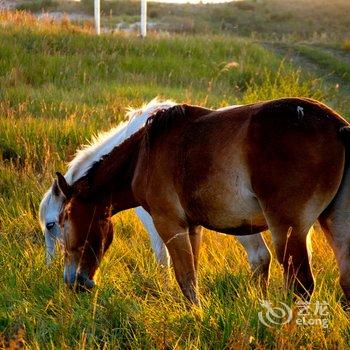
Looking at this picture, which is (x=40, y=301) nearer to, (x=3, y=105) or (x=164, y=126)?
(x=164, y=126)

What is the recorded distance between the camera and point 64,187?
4152mm

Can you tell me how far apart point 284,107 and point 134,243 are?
6.96ft

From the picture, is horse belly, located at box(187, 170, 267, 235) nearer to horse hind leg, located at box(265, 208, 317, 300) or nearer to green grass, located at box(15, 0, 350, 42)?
horse hind leg, located at box(265, 208, 317, 300)

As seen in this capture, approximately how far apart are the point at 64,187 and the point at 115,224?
51.0 inches

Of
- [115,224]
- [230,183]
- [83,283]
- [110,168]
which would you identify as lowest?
[115,224]

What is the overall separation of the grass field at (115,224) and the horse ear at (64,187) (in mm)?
474

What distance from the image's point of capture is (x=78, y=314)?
335 centimetres

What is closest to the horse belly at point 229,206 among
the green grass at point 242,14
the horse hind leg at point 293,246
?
the horse hind leg at point 293,246

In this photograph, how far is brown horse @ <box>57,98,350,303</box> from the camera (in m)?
2.97

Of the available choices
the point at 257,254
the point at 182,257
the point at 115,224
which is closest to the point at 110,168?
the point at 182,257

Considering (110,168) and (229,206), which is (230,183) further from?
(110,168)

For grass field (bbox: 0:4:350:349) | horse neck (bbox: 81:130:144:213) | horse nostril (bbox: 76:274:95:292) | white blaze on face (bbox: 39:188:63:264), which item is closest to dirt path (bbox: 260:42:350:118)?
grass field (bbox: 0:4:350:349)

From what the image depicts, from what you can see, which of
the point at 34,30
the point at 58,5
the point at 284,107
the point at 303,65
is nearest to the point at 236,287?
the point at 284,107

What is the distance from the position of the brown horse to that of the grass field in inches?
10.4
